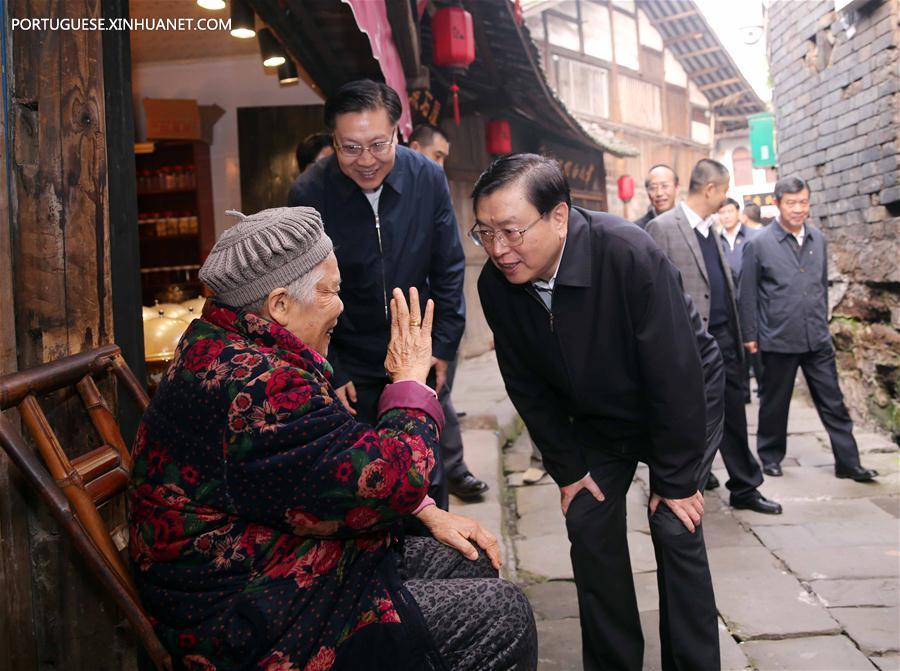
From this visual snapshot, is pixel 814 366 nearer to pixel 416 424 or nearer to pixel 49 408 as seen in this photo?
pixel 416 424

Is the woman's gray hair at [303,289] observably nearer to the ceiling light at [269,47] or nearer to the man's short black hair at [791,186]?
the ceiling light at [269,47]

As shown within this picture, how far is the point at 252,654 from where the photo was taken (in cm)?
184

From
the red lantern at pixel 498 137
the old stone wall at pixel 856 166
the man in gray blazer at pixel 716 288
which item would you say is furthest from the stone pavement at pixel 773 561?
the red lantern at pixel 498 137

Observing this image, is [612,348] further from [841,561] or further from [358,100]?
[841,561]

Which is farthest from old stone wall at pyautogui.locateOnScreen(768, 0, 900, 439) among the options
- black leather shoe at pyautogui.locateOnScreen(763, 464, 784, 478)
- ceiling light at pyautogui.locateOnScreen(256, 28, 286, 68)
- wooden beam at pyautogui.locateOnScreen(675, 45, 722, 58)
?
wooden beam at pyautogui.locateOnScreen(675, 45, 722, 58)

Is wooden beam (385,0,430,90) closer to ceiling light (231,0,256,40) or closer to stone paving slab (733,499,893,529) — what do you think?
ceiling light (231,0,256,40)

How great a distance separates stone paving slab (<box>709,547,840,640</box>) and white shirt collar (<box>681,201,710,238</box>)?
199cm

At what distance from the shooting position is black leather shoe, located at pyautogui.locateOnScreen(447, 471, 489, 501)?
16.5ft

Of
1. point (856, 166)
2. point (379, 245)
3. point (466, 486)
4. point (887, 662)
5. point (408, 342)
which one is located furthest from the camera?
point (856, 166)

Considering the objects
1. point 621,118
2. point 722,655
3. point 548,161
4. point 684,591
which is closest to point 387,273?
point 548,161

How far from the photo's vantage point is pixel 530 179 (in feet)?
8.26

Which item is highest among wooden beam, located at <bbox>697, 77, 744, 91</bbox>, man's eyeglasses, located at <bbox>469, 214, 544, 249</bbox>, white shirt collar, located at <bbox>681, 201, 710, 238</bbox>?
wooden beam, located at <bbox>697, 77, 744, 91</bbox>

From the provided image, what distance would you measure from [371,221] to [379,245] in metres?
0.11

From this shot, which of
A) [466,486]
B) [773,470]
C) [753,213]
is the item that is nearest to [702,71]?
[753,213]
